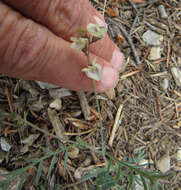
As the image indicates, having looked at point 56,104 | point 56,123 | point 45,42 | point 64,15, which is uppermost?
point 64,15

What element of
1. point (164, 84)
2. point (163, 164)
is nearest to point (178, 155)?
point (163, 164)

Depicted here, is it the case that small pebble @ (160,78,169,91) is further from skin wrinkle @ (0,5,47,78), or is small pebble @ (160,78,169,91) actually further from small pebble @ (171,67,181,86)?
skin wrinkle @ (0,5,47,78)

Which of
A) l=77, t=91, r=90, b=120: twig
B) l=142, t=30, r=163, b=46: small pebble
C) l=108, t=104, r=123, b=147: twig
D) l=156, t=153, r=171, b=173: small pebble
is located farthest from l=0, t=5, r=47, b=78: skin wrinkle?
l=156, t=153, r=171, b=173: small pebble

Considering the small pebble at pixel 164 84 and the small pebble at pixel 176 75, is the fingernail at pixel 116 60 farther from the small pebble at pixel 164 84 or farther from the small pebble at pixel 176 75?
the small pebble at pixel 176 75

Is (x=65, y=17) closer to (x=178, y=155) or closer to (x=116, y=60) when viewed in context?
(x=116, y=60)

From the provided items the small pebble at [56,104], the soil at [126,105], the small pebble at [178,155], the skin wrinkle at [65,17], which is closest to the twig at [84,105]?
the soil at [126,105]

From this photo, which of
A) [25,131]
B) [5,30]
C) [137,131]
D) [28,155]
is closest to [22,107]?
[25,131]

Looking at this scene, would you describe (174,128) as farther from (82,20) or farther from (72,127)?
(82,20)

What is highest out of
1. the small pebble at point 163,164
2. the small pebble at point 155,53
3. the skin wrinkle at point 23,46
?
the skin wrinkle at point 23,46

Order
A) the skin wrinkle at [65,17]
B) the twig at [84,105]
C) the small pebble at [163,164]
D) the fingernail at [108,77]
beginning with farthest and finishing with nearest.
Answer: the small pebble at [163,164] < the twig at [84,105] < the fingernail at [108,77] < the skin wrinkle at [65,17]
